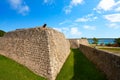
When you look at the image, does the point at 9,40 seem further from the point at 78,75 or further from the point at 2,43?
the point at 78,75

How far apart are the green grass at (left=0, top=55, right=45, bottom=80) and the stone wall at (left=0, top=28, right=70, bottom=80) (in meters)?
0.50

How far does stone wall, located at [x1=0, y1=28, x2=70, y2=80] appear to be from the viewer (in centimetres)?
1302

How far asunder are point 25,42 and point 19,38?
4.75 ft

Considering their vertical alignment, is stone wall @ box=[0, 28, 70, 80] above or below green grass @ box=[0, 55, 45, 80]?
above

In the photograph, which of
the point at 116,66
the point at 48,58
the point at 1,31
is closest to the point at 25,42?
the point at 48,58

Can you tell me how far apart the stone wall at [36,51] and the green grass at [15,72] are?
0.50 m

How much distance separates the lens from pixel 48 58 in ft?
42.5

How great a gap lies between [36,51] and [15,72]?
2.50 m

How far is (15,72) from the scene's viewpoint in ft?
43.0

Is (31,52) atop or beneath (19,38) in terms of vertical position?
beneath

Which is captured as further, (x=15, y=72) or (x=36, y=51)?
(x=36, y=51)

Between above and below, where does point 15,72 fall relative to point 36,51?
below

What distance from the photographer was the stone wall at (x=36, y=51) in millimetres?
13019

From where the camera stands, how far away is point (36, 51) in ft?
46.9
